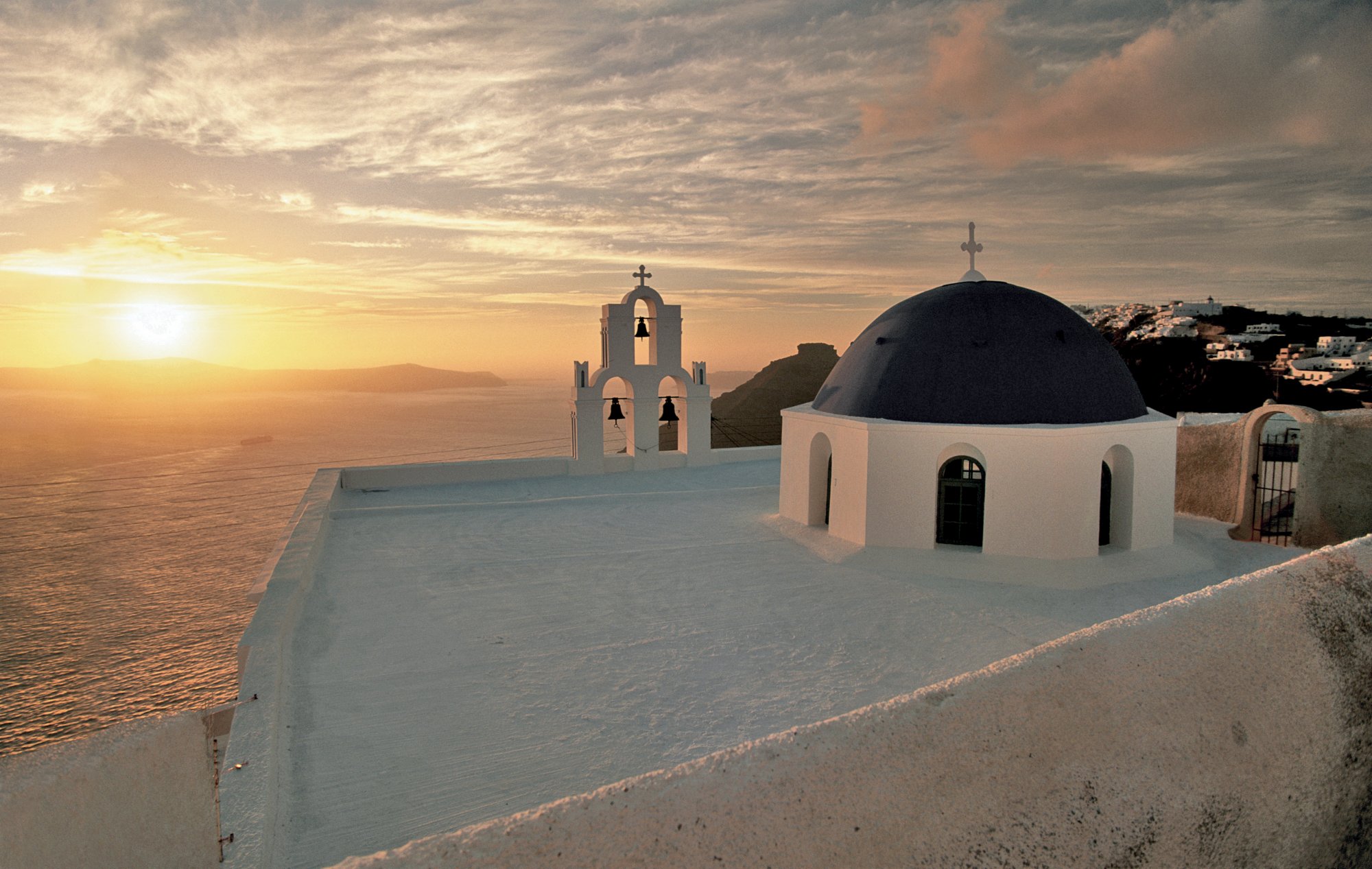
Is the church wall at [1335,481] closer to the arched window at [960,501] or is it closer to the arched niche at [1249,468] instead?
the arched niche at [1249,468]

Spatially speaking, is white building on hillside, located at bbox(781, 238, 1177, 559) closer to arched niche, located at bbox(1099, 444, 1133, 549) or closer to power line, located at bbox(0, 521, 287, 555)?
arched niche, located at bbox(1099, 444, 1133, 549)

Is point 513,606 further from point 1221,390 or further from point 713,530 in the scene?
point 1221,390

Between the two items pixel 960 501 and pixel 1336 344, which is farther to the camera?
pixel 1336 344

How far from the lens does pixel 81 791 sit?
2.72 metres

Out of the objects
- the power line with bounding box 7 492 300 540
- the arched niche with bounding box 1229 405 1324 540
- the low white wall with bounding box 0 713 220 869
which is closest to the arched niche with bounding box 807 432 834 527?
the arched niche with bounding box 1229 405 1324 540

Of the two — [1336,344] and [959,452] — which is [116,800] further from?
[1336,344]

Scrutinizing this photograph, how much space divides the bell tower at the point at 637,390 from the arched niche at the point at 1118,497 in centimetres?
1094

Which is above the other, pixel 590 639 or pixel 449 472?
pixel 449 472

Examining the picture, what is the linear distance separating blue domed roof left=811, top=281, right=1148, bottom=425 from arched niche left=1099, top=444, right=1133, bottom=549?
62cm

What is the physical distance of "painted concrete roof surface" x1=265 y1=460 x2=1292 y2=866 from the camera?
6.05 metres

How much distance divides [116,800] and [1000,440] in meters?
11.2

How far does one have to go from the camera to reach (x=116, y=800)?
9.37 feet

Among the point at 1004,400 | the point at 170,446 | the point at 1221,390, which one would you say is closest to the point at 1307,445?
the point at 1004,400

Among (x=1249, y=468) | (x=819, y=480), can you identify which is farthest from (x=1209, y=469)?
(x=819, y=480)
